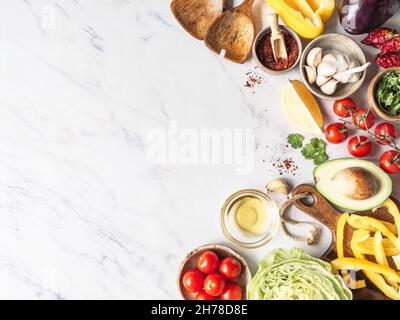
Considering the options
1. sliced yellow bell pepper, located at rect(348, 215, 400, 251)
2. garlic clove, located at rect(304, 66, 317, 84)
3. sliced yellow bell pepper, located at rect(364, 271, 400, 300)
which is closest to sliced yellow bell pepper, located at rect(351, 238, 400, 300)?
sliced yellow bell pepper, located at rect(364, 271, 400, 300)

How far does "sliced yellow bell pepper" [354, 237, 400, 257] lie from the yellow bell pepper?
2.46 ft

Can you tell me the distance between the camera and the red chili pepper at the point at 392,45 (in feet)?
6.06

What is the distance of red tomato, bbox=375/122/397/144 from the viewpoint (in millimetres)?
1863

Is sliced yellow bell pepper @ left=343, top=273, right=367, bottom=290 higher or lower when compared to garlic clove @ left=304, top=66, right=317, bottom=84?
lower

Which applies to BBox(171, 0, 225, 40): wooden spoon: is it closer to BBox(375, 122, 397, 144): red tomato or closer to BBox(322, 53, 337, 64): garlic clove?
BBox(322, 53, 337, 64): garlic clove

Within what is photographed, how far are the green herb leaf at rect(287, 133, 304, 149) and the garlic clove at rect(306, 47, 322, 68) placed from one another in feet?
0.84

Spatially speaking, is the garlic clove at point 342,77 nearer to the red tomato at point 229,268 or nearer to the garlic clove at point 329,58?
the garlic clove at point 329,58

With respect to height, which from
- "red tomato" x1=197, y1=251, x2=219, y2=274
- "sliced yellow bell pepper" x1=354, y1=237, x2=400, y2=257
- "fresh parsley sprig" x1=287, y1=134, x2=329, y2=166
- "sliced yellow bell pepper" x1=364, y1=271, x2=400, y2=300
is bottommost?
"red tomato" x1=197, y1=251, x2=219, y2=274

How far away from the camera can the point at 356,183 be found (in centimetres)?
178

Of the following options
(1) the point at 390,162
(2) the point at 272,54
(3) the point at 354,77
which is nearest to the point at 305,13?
(2) the point at 272,54

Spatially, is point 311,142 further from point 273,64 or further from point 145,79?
point 145,79

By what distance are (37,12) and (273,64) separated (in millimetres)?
883

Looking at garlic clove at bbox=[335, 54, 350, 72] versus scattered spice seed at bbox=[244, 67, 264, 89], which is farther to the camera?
scattered spice seed at bbox=[244, 67, 264, 89]

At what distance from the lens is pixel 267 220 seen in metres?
1.94
